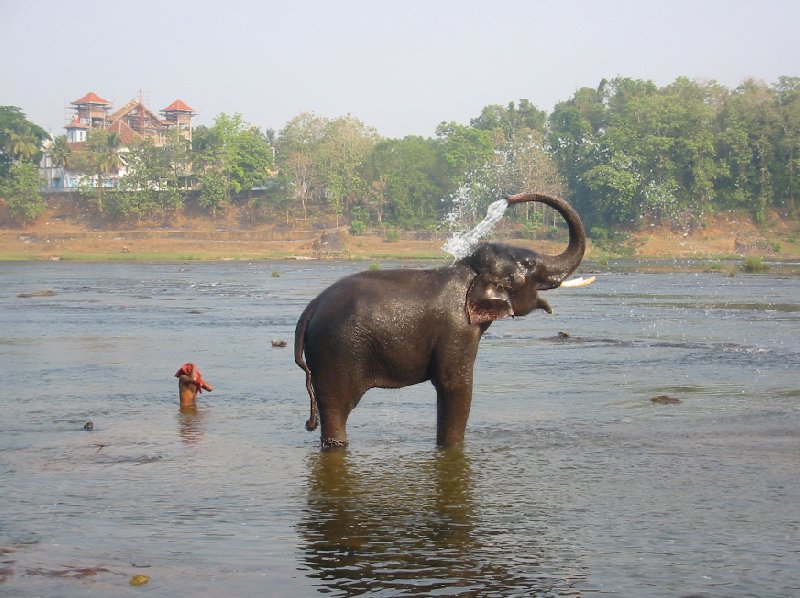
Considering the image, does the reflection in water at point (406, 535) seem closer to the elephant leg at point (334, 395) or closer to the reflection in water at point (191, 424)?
the elephant leg at point (334, 395)

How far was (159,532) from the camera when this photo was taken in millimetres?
6910

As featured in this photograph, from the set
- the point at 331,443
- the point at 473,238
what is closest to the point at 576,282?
the point at 473,238

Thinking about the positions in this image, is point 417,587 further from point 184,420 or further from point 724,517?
point 184,420

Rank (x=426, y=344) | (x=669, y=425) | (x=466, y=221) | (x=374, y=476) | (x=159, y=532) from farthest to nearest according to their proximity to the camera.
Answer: (x=466, y=221)
(x=669, y=425)
(x=426, y=344)
(x=374, y=476)
(x=159, y=532)

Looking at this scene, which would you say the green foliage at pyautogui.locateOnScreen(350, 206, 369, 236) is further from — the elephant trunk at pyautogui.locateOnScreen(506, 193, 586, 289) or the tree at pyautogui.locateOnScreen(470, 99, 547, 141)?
the elephant trunk at pyautogui.locateOnScreen(506, 193, 586, 289)

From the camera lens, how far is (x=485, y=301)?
9.04 m

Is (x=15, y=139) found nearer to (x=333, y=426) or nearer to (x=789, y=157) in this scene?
(x=789, y=157)

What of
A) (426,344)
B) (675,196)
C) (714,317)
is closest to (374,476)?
(426,344)

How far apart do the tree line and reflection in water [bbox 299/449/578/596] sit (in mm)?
69651

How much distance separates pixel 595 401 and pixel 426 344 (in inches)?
155

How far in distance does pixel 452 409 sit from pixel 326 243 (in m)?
68.8

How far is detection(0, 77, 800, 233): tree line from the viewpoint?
256ft

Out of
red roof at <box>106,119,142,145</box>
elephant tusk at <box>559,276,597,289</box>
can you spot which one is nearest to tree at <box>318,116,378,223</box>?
red roof at <box>106,119,142,145</box>

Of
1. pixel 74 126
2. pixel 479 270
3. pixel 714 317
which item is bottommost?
pixel 714 317
